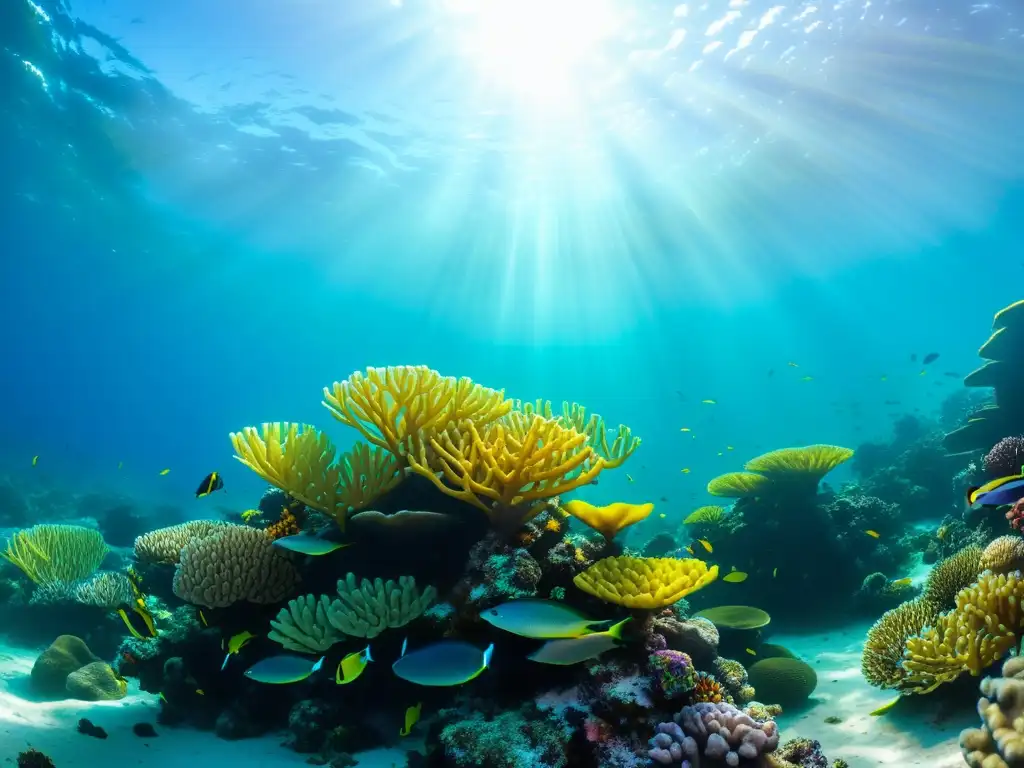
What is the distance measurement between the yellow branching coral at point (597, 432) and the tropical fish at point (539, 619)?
190 centimetres

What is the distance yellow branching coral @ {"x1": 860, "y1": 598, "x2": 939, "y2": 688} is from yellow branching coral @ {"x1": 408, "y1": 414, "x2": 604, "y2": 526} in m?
3.30

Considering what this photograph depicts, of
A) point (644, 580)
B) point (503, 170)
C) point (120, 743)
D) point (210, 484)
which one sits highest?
point (503, 170)

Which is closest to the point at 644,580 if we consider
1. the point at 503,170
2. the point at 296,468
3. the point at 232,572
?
the point at 296,468

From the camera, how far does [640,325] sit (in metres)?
66.8

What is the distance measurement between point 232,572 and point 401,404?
7.72 feet

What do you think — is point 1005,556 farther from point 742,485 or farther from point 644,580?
point 742,485

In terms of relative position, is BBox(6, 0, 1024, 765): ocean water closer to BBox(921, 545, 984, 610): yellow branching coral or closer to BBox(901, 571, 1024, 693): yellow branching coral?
BBox(921, 545, 984, 610): yellow branching coral

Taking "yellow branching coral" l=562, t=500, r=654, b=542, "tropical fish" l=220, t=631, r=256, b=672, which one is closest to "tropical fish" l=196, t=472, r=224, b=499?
"tropical fish" l=220, t=631, r=256, b=672

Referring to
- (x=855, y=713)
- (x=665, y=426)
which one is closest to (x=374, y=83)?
(x=855, y=713)

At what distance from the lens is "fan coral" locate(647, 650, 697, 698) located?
151 inches

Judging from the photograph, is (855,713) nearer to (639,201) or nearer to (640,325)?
(639,201)

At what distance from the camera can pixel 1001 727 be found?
2.88 metres

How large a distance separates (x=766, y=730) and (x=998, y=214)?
50.3 meters

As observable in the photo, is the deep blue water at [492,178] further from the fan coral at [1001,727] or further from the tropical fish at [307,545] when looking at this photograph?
the fan coral at [1001,727]
